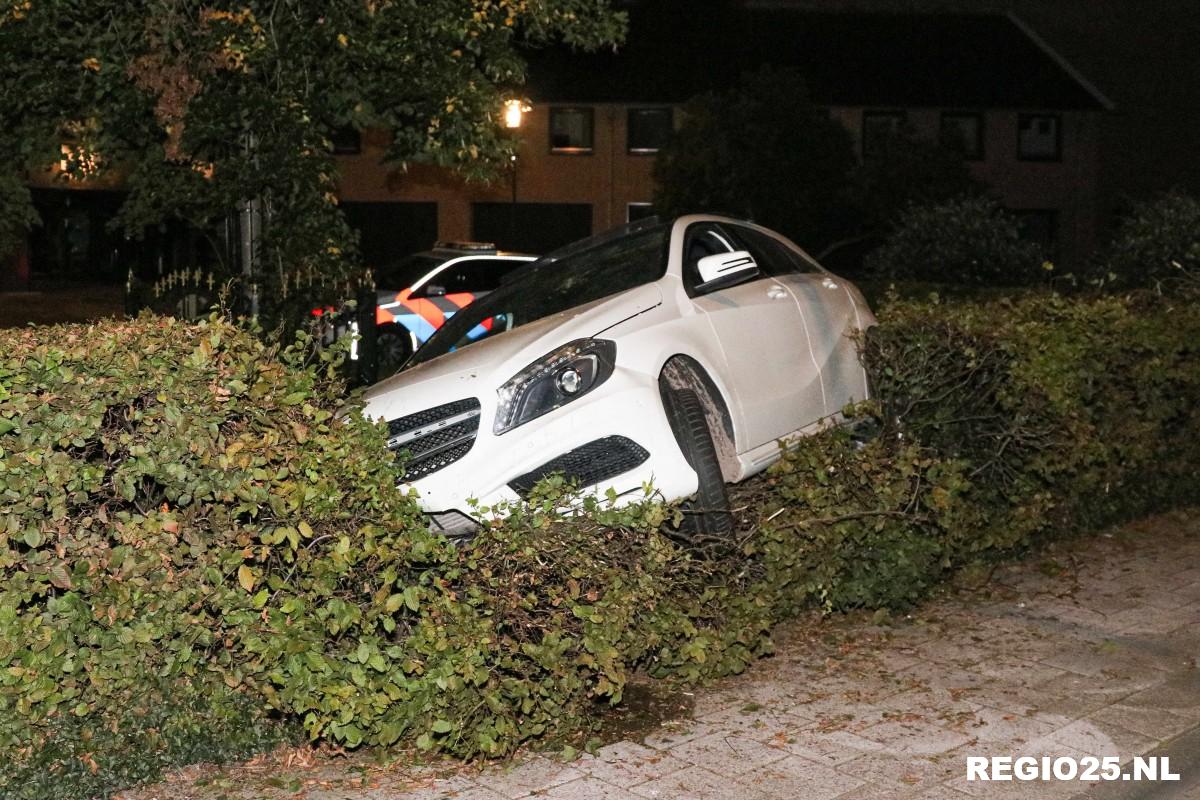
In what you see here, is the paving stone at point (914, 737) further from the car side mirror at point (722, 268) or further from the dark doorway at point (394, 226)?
the dark doorway at point (394, 226)

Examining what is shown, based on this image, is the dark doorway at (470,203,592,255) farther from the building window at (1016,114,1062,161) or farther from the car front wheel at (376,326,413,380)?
the car front wheel at (376,326,413,380)

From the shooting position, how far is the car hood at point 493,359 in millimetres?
6168

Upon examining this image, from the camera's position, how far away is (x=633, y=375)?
6184mm

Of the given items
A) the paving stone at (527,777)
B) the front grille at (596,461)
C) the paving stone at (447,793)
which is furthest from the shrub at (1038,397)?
the paving stone at (447,793)

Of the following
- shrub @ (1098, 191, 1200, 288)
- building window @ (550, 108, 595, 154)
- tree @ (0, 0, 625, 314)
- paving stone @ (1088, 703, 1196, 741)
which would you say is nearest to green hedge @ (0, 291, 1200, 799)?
paving stone @ (1088, 703, 1196, 741)

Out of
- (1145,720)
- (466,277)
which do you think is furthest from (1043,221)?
(1145,720)

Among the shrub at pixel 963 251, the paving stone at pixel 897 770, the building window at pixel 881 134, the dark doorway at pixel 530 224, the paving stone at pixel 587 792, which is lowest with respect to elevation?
the paving stone at pixel 897 770

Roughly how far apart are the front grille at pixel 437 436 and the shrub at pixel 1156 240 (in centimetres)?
1064

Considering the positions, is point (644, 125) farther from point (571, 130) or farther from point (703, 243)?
point (703, 243)

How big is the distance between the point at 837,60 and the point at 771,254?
121ft

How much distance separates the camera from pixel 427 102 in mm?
10375

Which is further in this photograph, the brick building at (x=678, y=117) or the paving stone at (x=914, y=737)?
the brick building at (x=678, y=117)

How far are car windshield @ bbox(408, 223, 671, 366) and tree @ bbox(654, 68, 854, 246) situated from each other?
83.7ft

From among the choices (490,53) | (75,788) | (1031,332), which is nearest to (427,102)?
(490,53)
